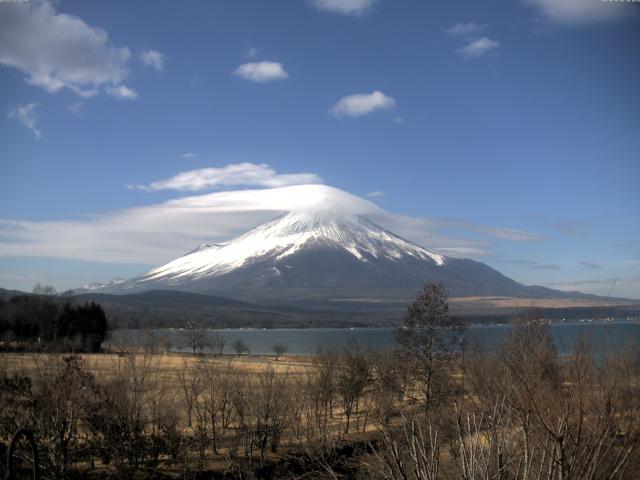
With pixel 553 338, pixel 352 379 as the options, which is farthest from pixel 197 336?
pixel 553 338

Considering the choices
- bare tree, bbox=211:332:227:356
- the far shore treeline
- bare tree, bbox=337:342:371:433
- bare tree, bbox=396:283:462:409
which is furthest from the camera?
the far shore treeline

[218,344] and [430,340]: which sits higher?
[430,340]

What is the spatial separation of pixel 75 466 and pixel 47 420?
3105 mm

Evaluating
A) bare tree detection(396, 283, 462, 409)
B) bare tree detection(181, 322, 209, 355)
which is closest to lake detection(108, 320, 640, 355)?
bare tree detection(396, 283, 462, 409)

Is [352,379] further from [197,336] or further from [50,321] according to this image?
[50,321]

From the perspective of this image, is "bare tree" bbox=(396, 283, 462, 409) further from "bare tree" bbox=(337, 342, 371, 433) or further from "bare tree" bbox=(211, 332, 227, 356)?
"bare tree" bbox=(211, 332, 227, 356)

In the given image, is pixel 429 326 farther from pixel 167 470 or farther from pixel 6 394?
pixel 6 394

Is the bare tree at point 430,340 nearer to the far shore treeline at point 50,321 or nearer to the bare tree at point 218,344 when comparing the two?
the bare tree at point 218,344

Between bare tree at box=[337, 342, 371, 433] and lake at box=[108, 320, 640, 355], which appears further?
bare tree at box=[337, 342, 371, 433]

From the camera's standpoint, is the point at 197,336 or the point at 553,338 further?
the point at 197,336

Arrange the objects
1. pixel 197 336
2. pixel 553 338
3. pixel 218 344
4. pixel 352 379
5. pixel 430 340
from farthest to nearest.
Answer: pixel 197 336, pixel 218 344, pixel 553 338, pixel 352 379, pixel 430 340

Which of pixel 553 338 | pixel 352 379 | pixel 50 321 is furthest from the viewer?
pixel 50 321

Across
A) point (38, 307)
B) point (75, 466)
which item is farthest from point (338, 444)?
point (38, 307)

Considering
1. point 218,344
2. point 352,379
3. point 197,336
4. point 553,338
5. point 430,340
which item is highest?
point 430,340
